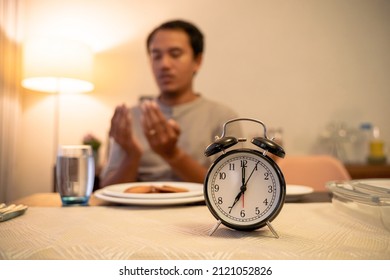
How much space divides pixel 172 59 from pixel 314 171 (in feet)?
1.98

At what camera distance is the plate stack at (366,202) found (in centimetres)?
33

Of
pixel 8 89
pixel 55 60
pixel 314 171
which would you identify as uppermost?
pixel 55 60

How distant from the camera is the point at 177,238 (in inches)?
11.5

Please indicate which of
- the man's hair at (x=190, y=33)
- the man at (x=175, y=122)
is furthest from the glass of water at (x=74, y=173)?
the man's hair at (x=190, y=33)

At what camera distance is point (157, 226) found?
0.34 m

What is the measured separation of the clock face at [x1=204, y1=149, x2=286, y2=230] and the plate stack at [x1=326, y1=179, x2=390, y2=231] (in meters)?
0.12

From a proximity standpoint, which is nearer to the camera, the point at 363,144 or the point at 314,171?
the point at 314,171

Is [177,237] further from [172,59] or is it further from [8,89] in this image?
[8,89]

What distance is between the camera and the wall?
163cm

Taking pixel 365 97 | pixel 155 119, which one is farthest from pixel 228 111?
pixel 365 97

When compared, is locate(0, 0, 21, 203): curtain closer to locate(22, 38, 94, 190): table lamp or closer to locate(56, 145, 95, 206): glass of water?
locate(22, 38, 94, 190): table lamp

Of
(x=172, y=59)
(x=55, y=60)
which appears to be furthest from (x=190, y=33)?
(x=55, y=60)

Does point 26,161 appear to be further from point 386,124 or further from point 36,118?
point 386,124

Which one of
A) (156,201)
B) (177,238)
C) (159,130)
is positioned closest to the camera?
(177,238)
